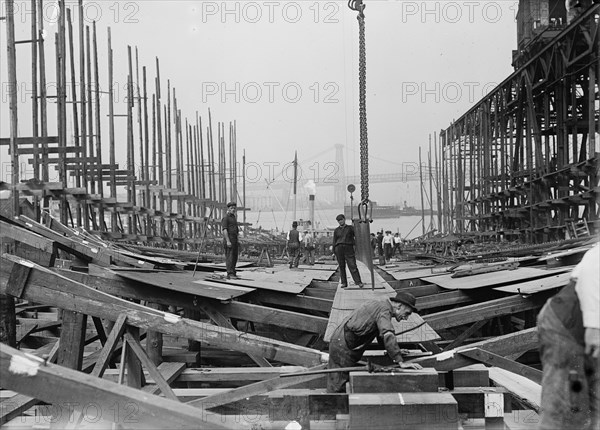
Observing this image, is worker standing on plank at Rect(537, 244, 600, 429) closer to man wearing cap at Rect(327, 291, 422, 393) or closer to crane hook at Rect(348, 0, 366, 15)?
man wearing cap at Rect(327, 291, 422, 393)

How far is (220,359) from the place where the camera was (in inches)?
401

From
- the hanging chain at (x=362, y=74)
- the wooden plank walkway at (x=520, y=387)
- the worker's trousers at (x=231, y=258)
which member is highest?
the hanging chain at (x=362, y=74)

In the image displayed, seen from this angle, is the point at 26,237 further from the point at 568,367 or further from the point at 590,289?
the point at 590,289

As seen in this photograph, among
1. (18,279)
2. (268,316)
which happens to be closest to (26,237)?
(18,279)

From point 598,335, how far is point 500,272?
9240mm

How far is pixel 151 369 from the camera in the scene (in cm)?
567

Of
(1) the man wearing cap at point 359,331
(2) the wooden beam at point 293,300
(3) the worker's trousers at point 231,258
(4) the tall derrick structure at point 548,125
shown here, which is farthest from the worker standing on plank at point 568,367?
(4) the tall derrick structure at point 548,125

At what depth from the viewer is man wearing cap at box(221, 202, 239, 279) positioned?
12.3 metres

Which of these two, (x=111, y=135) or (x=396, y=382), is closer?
(x=396, y=382)

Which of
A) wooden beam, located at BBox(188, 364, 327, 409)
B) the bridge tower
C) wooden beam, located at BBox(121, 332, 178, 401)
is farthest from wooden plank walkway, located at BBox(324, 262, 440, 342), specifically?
the bridge tower

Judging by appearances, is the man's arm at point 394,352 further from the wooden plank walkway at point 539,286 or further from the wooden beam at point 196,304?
the wooden plank walkway at point 539,286

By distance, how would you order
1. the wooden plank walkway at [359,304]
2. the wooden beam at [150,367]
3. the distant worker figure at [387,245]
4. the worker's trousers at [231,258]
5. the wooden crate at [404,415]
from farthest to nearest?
1. the distant worker figure at [387,245]
2. the worker's trousers at [231,258]
3. the wooden plank walkway at [359,304]
4. the wooden beam at [150,367]
5. the wooden crate at [404,415]

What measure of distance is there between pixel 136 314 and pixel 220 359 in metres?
4.66

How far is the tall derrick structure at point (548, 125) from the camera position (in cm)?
1973
